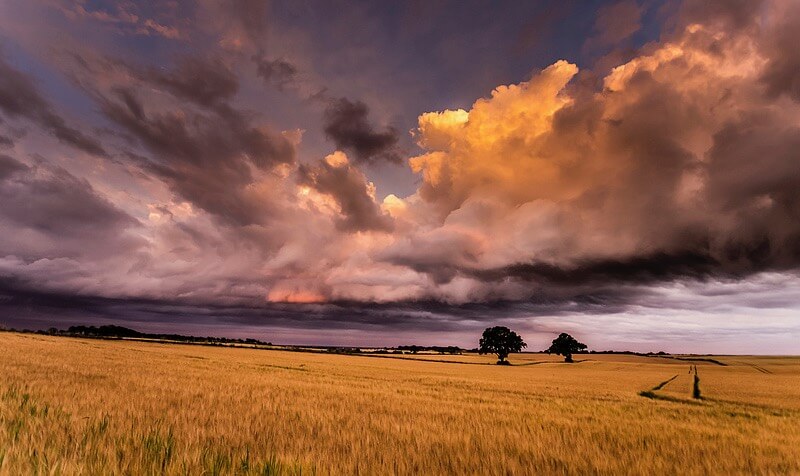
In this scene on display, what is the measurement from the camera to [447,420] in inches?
400

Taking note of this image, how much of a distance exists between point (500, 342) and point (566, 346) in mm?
23010

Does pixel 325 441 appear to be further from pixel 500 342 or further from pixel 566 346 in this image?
pixel 566 346

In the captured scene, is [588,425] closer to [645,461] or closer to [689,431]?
[689,431]

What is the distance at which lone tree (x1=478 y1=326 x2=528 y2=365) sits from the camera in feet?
291

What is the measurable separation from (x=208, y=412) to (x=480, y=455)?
624 centimetres

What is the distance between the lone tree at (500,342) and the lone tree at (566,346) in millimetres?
15547

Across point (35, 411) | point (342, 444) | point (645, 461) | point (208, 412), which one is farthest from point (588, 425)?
point (35, 411)

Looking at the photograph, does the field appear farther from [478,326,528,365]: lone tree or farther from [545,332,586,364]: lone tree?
[545,332,586,364]: lone tree

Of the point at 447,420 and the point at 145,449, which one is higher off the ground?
the point at 145,449

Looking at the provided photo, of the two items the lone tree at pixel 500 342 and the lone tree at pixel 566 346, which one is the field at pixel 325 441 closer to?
the lone tree at pixel 500 342

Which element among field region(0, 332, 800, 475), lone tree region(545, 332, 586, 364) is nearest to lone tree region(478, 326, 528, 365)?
lone tree region(545, 332, 586, 364)

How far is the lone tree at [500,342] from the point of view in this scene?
291 ft

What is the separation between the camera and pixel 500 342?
88812mm

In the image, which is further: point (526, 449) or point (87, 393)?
point (87, 393)
